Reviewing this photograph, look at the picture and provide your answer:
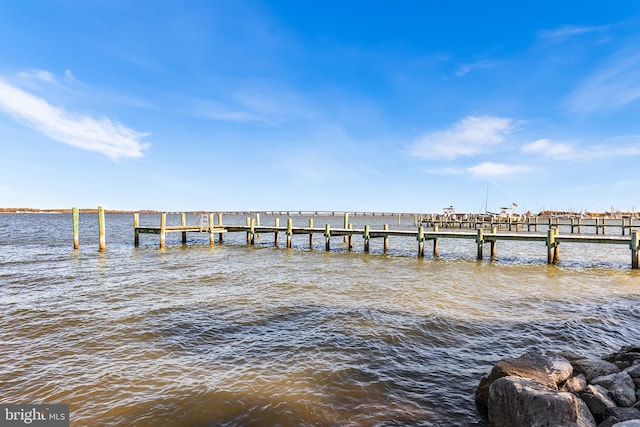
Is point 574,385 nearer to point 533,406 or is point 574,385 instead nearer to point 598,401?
point 598,401

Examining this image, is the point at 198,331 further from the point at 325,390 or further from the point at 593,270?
the point at 593,270

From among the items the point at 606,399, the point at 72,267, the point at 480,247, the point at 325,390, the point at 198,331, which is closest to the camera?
the point at 606,399

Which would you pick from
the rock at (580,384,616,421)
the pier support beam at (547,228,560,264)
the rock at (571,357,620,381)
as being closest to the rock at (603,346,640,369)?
the rock at (571,357,620,381)

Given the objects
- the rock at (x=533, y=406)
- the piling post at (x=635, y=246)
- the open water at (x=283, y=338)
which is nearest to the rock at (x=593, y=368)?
the open water at (x=283, y=338)

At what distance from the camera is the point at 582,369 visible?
6211 mm

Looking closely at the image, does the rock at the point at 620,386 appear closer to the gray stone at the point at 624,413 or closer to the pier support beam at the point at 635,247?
the gray stone at the point at 624,413

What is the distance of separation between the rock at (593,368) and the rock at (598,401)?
2.22 ft

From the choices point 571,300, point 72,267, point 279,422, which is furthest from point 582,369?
point 72,267

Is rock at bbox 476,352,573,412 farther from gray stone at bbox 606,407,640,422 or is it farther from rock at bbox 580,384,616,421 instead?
gray stone at bbox 606,407,640,422

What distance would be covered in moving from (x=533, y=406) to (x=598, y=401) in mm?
1447

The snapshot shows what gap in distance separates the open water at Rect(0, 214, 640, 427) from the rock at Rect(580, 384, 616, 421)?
151 cm

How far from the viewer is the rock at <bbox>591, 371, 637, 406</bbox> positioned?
520 centimetres

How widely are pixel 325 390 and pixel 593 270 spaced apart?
19.9 m

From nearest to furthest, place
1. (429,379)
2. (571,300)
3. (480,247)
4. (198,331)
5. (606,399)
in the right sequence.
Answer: (606,399) → (429,379) → (198,331) → (571,300) → (480,247)
